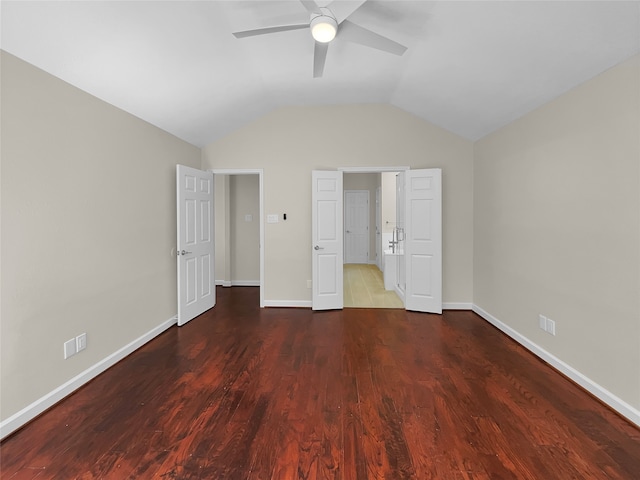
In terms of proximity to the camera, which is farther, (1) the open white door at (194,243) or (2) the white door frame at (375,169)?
(2) the white door frame at (375,169)

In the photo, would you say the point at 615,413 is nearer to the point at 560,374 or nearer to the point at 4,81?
the point at 560,374

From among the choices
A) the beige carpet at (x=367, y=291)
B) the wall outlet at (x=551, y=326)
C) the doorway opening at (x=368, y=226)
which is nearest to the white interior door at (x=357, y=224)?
the doorway opening at (x=368, y=226)

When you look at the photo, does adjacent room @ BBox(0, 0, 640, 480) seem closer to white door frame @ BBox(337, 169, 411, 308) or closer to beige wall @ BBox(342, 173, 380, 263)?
white door frame @ BBox(337, 169, 411, 308)

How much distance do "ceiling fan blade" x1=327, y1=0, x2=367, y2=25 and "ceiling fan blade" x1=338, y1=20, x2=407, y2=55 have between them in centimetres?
7

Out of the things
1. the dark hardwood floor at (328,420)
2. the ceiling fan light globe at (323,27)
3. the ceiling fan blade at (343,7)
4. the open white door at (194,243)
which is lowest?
the dark hardwood floor at (328,420)

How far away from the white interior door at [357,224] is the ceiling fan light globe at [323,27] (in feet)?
24.1

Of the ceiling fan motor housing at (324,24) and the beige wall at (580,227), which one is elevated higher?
the ceiling fan motor housing at (324,24)

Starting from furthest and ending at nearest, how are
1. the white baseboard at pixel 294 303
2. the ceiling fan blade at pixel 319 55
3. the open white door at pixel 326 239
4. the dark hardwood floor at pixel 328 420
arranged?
1. the white baseboard at pixel 294 303
2. the open white door at pixel 326 239
3. the ceiling fan blade at pixel 319 55
4. the dark hardwood floor at pixel 328 420

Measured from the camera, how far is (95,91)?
265 cm

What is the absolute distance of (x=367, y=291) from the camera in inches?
230

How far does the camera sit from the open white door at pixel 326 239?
454cm

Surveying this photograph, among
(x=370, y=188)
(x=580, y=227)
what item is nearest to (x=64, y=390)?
(x=580, y=227)

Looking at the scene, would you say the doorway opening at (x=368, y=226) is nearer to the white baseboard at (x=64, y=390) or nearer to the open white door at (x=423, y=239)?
the open white door at (x=423, y=239)

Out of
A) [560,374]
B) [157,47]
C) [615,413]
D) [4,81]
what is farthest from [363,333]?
[4,81]
